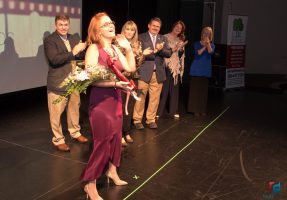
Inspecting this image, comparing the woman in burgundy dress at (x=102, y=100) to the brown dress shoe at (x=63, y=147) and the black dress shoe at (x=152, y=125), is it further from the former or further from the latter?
the black dress shoe at (x=152, y=125)

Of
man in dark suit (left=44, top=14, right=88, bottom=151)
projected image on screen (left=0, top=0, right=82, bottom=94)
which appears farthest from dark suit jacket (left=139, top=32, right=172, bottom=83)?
projected image on screen (left=0, top=0, right=82, bottom=94)

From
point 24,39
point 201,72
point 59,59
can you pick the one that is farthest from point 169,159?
point 24,39

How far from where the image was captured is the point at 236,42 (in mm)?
8219

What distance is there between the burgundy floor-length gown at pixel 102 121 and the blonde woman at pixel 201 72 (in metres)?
2.79

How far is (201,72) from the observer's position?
5762 millimetres

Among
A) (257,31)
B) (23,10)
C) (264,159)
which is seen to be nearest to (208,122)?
(264,159)

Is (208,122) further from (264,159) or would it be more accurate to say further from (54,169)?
(54,169)

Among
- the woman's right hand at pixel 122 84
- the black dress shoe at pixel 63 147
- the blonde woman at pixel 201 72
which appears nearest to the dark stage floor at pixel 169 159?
the black dress shoe at pixel 63 147

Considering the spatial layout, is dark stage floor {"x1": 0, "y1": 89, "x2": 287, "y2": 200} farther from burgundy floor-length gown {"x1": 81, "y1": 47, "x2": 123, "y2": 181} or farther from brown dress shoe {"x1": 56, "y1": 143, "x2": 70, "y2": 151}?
burgundy floor-length gown {"x1": 81, "y1": 47, "x2": 123, "y2": 181}

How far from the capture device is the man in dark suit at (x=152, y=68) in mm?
4875

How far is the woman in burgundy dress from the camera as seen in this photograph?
2.94 metres

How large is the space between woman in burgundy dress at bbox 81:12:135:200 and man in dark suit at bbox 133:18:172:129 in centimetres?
179

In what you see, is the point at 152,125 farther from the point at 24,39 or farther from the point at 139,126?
the point at 24,39

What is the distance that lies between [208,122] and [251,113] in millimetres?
1076
